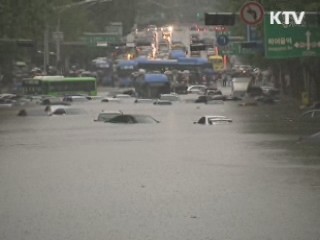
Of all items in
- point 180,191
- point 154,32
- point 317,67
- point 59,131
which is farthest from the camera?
point 154,32

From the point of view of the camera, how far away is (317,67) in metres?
→ 54.9

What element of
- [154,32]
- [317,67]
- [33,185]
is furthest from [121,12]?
[33,185]

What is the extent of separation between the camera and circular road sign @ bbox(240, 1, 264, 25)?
29062 millimetres

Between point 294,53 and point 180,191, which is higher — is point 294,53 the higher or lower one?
the higher one

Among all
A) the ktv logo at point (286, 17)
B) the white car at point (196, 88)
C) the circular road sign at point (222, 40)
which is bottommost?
the white car at point (196, 88)

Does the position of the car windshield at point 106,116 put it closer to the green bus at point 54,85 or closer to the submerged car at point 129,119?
the submerged car at point 129,119

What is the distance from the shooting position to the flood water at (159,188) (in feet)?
39.1

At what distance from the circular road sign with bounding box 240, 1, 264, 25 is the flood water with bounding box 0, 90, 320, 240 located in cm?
419

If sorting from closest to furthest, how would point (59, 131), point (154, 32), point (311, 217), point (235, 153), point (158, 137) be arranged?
point (311, 217) < point (235, 153) < point (158, 137) < point (59, 131) < point (154, 32)

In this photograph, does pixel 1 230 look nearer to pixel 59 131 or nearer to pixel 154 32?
pixel 59 131

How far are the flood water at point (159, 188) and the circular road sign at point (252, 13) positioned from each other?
419cm

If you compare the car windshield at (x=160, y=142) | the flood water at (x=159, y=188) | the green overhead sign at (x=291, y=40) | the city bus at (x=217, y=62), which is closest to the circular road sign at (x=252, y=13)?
the car windshield at (x=160, y=142)

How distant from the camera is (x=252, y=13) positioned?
29.4 m

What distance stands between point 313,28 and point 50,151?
17.5m
